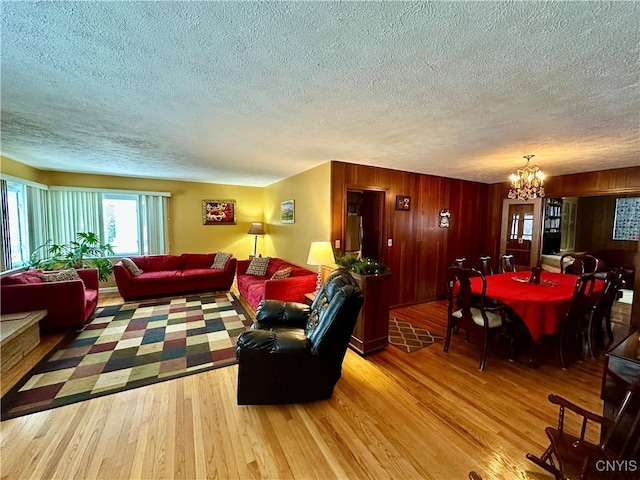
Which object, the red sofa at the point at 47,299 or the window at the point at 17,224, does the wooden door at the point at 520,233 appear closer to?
the red sofa at the point at 47,299

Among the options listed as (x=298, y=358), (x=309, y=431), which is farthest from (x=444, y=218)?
(x=309, y=431)

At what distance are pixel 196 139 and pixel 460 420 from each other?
3.61m

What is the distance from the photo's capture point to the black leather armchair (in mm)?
1993

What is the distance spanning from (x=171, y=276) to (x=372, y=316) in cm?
392

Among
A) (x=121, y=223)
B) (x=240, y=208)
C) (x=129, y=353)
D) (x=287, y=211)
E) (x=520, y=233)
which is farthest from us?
→ (x=240, y=208)

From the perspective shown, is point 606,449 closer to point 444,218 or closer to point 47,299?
point 444,218

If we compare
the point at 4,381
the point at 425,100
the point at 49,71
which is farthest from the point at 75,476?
the point at 425,100

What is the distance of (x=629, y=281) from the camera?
5.85 meters

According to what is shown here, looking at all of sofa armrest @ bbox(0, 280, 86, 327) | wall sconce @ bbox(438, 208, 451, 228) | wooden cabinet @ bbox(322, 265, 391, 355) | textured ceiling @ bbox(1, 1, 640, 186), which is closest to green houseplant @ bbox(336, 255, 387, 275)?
wooden cabinet @ bbox(322, 265, 391, 355)

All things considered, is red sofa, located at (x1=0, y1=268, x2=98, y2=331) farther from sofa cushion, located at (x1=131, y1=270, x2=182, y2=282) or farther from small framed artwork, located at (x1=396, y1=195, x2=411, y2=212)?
small framed artwork, located at (x1=396, y1=195, x2=411, y2=212)

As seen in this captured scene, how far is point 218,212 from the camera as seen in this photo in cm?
637

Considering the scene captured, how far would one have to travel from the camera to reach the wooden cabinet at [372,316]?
2945 mm

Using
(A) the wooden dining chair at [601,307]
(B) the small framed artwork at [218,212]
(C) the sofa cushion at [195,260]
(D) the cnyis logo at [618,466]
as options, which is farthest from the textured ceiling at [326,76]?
(B) the small framed artwork at [218,212]

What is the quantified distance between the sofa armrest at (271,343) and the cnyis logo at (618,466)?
159 centimetres
